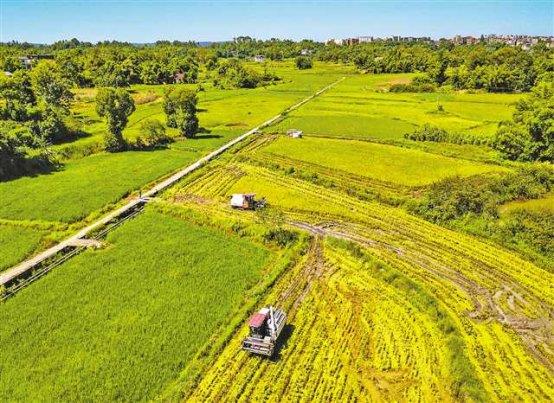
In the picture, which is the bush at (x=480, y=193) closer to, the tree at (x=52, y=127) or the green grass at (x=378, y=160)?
the green grass at (x=378, y=160)

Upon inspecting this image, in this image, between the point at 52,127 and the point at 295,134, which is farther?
the point at 295,134

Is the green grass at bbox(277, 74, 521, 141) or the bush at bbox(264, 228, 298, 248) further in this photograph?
the green grass at bbox(277, 74, 521, 141)

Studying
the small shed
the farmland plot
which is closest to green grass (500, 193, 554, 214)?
the farmland plot

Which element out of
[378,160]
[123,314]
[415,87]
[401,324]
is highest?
[415,87]

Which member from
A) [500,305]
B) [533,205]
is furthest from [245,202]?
[533,205]

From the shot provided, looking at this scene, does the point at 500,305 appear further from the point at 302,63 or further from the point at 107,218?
the point at 302,63

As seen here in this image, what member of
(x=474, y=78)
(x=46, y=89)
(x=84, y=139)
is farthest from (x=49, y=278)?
(x=474, y=78)

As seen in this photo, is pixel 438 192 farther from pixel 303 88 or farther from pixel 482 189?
pixel 303 88

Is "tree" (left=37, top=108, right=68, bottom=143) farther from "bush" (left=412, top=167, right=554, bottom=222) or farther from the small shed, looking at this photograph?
"bush" (left=412, top=167, right=554, bottom=222)
